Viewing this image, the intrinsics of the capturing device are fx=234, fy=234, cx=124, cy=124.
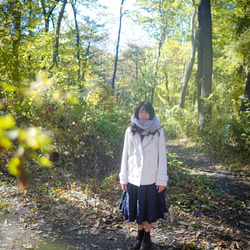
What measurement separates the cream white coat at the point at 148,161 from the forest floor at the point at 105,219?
1.13m

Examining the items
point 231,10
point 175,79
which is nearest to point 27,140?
point 231,10

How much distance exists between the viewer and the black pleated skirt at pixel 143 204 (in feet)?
10.6

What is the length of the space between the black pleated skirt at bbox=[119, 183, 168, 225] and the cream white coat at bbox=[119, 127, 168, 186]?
12cm

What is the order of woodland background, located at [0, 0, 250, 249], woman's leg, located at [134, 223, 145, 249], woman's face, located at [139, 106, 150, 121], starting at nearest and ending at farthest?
woman's face, located at [139, 106, 150, 121] < woman's leg, located at [134, 223, 145, 249] < woodland background, located at [0, 0, 250, 249]

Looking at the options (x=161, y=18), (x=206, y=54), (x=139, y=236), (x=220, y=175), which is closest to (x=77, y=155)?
(x=139, y=236)

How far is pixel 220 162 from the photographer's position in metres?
7.68

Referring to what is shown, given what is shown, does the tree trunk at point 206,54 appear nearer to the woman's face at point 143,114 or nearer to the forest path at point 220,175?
the forest path at point 220,175

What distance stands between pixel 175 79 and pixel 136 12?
37.7 feet

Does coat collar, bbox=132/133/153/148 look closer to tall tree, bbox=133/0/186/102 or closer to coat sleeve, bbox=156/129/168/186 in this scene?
coat sleeve, bbox=156/129/168/186

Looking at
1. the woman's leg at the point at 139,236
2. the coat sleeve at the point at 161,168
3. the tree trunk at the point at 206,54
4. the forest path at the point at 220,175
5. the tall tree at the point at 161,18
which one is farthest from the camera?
the tall tree at the point at 161,18

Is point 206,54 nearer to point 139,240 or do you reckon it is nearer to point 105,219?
point 105,219

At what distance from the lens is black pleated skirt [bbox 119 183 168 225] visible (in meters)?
3.23

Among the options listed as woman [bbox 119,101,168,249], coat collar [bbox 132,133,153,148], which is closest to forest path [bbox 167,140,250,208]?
woman [bbox 119,101,168,249]

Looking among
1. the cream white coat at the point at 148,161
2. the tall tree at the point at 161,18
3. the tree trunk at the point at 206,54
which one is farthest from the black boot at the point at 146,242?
the tall tree at the point at 161,18
